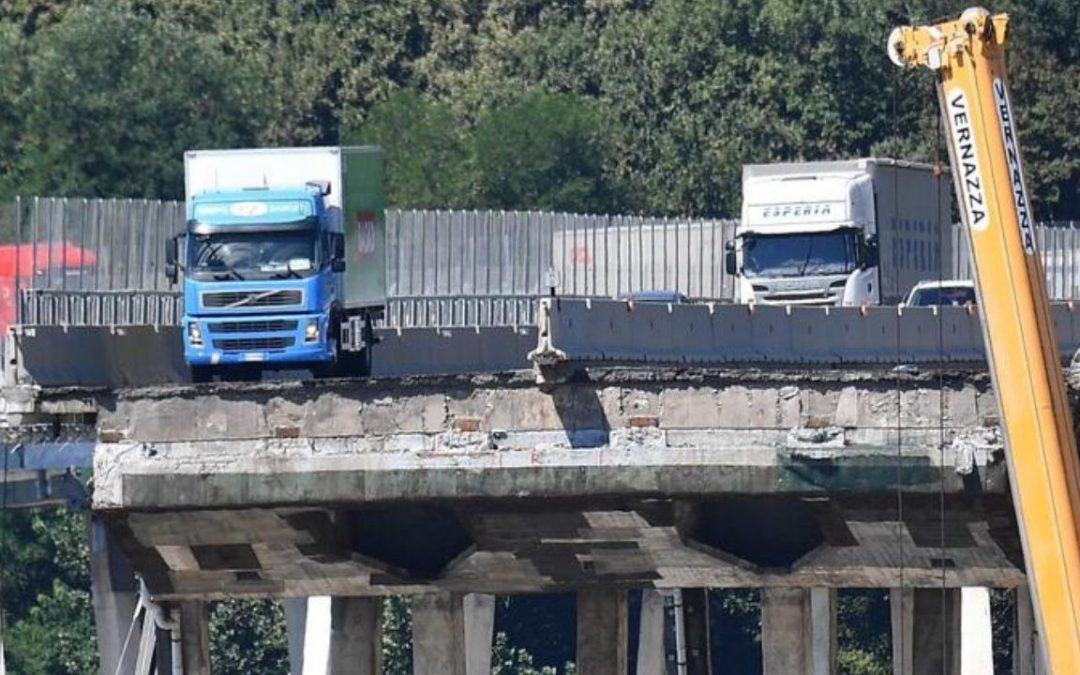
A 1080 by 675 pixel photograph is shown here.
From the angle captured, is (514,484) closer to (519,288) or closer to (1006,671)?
(519,288)

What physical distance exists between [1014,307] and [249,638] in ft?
212

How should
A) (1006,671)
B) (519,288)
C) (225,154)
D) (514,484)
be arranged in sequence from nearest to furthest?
(514,484)
(225,154)
(519,288)
(1006,671)

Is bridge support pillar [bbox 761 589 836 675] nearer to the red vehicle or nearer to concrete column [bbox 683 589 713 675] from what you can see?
concrete column [bbox 683 589 713 675]

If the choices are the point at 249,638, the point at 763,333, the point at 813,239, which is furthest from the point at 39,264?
the point at 249,638

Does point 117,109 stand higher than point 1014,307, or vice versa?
point 117,109

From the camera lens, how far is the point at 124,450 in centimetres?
4084

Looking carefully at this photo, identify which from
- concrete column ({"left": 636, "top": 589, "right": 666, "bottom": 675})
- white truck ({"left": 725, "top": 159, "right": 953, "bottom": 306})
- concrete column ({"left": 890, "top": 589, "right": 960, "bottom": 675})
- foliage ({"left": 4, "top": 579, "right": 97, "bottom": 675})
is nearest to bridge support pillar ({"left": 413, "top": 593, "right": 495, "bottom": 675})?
concrete column ({"left": 890, "top": 589, "right": 960, "bottom": 675})

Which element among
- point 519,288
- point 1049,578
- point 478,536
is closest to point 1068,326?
point 519,288

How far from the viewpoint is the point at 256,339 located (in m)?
50.0

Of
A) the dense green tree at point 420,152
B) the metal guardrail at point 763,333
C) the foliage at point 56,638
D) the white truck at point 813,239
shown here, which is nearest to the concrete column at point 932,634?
the metal guardrail at point 763,333

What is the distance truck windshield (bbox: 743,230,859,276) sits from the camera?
6956 centimetres

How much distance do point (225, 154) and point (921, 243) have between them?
1079 inches

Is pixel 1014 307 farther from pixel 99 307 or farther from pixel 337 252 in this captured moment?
pixel 99 307

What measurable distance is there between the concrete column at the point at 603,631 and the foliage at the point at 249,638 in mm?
51564
